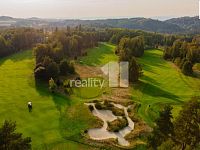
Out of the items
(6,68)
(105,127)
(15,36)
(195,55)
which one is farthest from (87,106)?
(15,36)

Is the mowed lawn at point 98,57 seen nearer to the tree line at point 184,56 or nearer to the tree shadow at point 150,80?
the tree shadow at point 150,80

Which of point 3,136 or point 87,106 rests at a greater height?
point 3,136

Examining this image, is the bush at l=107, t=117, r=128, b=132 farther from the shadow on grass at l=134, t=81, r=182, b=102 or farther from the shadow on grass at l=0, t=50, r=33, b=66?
the shadow on grass at l=0, t=50, r=33, b=66

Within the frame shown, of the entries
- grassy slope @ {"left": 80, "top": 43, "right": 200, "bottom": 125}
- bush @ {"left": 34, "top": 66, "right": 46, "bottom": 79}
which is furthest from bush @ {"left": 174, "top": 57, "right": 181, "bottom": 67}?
bush @ {"left": 34, "top": 66, "right": 46, "bottom": 79}

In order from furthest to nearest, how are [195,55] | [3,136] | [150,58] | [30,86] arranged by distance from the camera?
[150,58] → [195,55] → [30,86] → [3,136]

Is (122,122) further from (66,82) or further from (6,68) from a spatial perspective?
(6,68)

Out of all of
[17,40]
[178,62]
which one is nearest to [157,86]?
[178,62]
